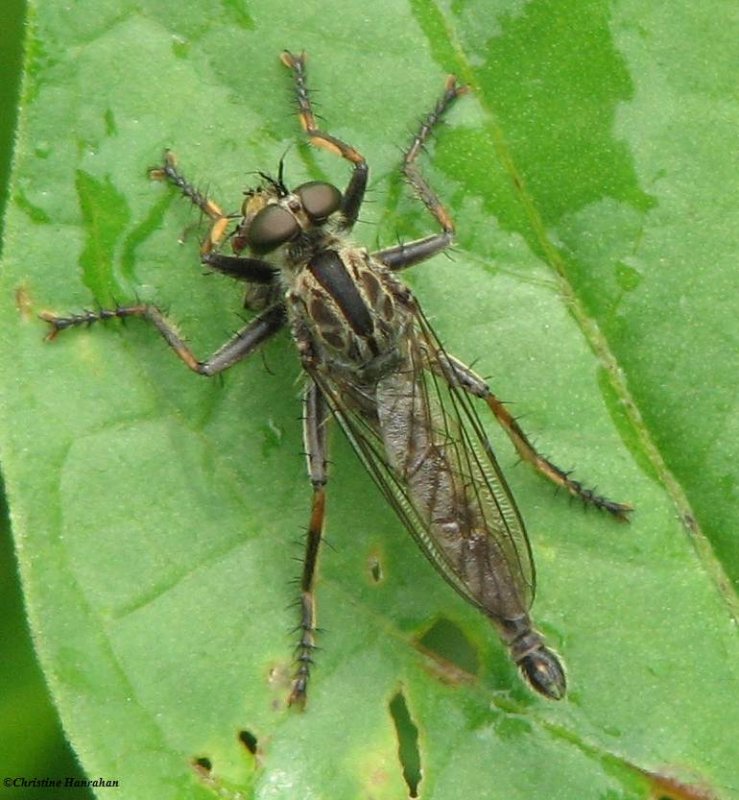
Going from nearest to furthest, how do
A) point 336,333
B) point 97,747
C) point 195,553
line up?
1. point 97,747
2. point 195,553
3. point 336,333

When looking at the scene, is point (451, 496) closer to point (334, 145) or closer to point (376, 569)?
point (376, 569)

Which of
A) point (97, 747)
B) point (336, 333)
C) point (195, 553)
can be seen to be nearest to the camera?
point (97, 747)

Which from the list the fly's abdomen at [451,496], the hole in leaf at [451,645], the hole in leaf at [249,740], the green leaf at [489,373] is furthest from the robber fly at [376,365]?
the hole in leaf at [249,740]

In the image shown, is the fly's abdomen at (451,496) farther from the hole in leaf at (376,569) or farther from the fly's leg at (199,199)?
the fly's leg at (199,199)

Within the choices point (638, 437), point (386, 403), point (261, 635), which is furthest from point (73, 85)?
point (638, 437)

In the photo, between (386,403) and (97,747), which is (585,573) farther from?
(97,747)

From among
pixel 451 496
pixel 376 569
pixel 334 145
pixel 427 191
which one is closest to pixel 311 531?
pixel 376 569

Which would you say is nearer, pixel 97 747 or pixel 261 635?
pixel 97 747
